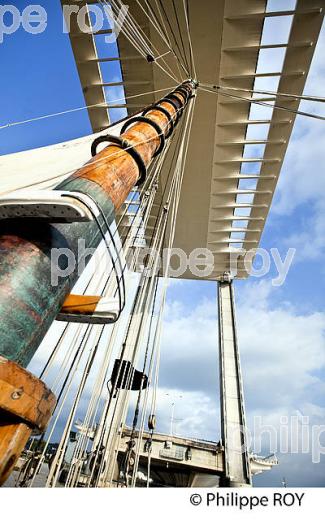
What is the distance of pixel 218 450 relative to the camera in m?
12.4

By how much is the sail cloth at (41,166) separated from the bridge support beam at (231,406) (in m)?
9.94

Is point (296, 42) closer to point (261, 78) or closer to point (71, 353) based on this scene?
point (261, 78)

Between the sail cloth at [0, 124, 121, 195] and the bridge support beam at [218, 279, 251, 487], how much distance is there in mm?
9945

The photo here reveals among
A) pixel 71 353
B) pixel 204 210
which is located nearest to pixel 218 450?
pixel 204 210

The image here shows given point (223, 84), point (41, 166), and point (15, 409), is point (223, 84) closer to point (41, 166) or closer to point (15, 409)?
point (41, 166)

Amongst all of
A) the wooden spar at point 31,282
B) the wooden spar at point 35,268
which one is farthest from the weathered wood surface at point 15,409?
the wooden spar at point 35,268

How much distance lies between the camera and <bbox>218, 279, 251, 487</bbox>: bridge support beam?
341 inches

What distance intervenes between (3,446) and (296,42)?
33.8ft

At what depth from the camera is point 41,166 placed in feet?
8.50

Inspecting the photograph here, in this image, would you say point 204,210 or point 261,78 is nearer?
Result: point 261,78

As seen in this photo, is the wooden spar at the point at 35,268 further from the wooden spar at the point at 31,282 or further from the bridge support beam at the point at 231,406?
the bridge support beam at the point at 231,406
